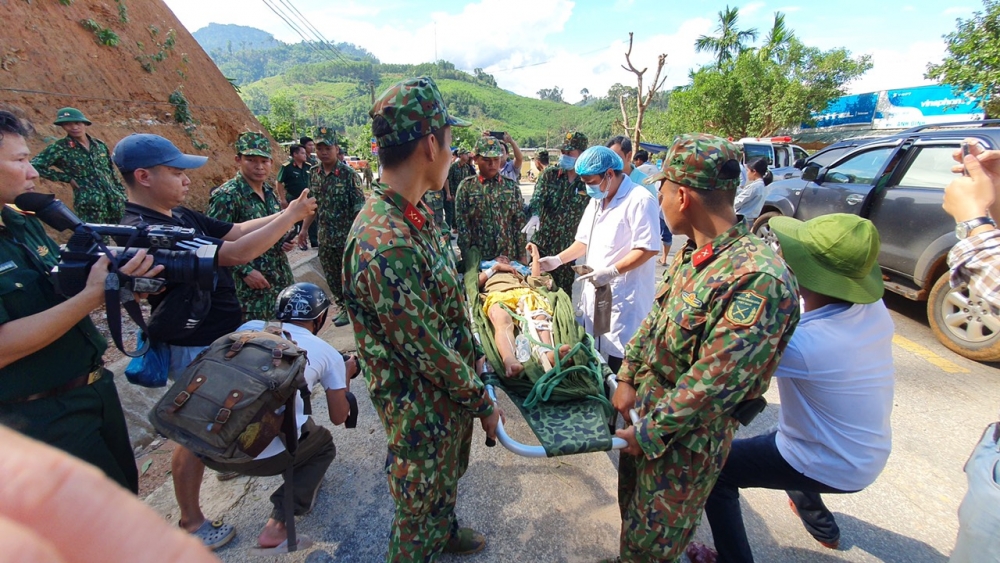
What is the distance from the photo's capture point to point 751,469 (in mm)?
1903

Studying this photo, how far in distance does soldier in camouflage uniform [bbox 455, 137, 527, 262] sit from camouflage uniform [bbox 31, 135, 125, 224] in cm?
387

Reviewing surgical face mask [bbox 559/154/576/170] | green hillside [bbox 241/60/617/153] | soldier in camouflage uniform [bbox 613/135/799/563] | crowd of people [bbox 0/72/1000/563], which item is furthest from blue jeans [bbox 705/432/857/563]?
green hillside [bbox 241/60/617/153]

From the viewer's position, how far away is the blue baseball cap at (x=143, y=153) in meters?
2.04

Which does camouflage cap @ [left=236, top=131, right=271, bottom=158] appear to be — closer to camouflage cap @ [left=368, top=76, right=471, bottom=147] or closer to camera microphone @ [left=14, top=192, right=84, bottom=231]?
camera microphone @ [left=14, top=192, right=84, bottom=231]

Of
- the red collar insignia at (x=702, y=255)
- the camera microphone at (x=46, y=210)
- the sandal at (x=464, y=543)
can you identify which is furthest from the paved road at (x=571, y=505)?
the camera microphone at (x=46, y=210)

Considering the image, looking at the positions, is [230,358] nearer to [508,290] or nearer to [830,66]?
[508,290]

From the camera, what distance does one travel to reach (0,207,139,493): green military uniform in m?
1.57

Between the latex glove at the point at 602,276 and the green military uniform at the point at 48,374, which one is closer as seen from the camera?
the green military uniform at the point at 48,374

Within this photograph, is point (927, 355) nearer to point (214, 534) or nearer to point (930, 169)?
point (930, 169)

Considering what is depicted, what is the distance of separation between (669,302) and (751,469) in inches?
35.4

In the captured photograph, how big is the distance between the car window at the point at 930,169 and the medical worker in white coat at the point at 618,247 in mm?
3680

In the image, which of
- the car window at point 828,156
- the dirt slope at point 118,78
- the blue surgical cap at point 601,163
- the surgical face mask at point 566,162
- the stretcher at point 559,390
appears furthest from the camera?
the dirt slope at point 118,78

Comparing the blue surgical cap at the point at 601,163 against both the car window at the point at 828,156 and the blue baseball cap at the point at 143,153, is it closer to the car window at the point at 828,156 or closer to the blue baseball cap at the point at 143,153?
the blue baseball cap at the point at 143,153

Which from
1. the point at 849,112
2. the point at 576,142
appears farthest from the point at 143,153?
the point at 849,112
